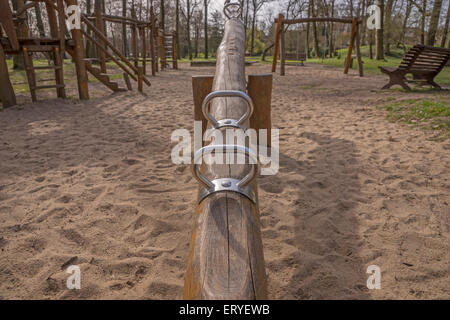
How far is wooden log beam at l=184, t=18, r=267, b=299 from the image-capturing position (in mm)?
887

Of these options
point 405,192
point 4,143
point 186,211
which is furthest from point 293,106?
point 4,143

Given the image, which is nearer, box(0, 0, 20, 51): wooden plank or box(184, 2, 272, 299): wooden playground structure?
box(184, 2, 272, 299): wooden playground structure

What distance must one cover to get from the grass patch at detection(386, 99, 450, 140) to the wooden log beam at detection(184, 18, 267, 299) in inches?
157

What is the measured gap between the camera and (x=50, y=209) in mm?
2543

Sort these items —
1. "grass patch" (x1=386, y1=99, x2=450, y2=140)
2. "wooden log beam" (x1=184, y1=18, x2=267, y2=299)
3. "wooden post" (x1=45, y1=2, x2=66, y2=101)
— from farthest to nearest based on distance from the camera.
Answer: "wooden post" (x1=45, y1=2, x2=66, y2=101)
"grass patch" (x1=386, y1=99, x2=450, y2=140)
"wooden log beam" (x1=184, y1=18, x2=267, y2=299)

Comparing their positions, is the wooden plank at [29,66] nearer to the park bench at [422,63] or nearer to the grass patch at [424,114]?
the grass patch at [424,114]

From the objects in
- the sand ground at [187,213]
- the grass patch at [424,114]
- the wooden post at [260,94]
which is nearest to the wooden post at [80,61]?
the sand ground at [187,213]

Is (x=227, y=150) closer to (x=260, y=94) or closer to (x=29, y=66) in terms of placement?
(x=260, y=94)

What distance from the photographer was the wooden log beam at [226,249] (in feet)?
2.91

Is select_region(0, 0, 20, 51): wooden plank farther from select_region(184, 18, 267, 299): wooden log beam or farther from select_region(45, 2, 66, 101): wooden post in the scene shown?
select_region(184, 18, 267, 299): wooden log beam

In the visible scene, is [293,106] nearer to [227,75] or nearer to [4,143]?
[227,75]

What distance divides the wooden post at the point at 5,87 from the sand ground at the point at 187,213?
1.95 m

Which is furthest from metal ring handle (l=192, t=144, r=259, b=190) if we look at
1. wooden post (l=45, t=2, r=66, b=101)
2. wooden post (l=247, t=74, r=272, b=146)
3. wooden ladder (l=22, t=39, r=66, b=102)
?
wooden post (l=45, t=2, r=66, b=101)

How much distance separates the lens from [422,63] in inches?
294
